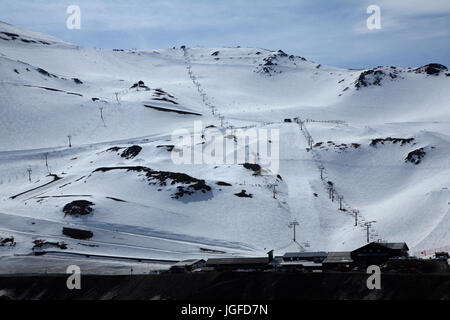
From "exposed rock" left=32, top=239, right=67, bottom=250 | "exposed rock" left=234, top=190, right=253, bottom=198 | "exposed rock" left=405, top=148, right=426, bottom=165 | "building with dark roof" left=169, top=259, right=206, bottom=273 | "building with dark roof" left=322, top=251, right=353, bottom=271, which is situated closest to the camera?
"building with dark roof" left=322, top=251, right=353, bottom=271

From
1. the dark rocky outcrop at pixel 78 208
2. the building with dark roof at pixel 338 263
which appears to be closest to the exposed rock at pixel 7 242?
the dark rocky outcrop at pixel 78 208

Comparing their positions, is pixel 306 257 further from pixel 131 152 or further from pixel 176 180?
pixel 131 152

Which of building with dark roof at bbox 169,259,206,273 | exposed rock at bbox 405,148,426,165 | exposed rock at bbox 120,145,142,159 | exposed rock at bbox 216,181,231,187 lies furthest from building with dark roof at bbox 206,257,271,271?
exposed rock at bbox 120,145,142,159

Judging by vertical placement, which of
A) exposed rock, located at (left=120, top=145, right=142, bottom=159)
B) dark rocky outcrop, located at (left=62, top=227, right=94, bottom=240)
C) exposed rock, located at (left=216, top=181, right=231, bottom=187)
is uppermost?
exposed rock, located at (left=120, top=145, right=142, bottom=159)

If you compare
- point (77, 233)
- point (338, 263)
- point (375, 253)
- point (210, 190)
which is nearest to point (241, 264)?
point (338, 263)

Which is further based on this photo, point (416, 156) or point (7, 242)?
point (416, 156)

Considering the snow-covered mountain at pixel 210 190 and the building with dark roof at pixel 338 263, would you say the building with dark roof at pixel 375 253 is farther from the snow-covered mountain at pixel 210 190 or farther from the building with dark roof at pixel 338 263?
the snow-covered mountain at pixel 210 190

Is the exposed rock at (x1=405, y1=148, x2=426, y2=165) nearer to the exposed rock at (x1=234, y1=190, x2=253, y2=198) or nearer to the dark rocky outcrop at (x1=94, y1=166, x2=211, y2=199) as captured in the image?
the exposed rock at (x1=234, y1=190, x2=253, y2=198)

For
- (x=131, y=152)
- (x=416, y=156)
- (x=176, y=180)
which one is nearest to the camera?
(x=176, y=180)

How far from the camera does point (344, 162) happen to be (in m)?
133

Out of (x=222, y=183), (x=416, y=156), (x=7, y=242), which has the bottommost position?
(x=7, y=242)

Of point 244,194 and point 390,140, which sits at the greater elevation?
point 390,140
